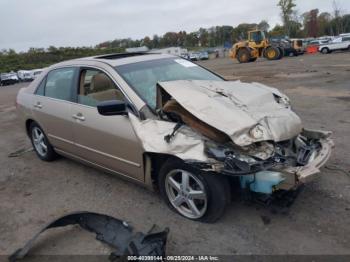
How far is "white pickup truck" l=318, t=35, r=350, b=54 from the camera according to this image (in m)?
34.2

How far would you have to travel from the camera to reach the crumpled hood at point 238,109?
3.04m

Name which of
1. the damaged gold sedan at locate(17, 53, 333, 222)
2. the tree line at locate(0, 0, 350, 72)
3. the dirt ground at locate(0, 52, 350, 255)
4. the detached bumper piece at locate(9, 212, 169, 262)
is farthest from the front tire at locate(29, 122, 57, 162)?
the tree line at locate(0, 0, 350, 72)

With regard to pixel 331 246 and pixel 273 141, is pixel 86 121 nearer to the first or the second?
pixel 273 141

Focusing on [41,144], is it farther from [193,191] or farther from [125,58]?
[193,191]

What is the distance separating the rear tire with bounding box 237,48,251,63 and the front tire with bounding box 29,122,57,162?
25.8 meters

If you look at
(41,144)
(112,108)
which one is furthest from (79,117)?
(41,144)

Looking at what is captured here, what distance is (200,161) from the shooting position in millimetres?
2953

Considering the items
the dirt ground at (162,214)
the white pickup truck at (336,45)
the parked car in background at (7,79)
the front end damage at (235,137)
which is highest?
the white pickup truck at (336,45)

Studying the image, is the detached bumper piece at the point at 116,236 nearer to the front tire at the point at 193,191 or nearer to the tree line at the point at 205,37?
the front tire at the point at 193,191

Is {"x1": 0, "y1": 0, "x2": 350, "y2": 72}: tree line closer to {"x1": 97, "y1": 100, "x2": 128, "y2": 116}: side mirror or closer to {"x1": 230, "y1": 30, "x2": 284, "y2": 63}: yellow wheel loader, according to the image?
{"x1": 230, "y1": 30, "x2": 284, "y2": 63}: yellow wheel loader

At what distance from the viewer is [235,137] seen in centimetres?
295

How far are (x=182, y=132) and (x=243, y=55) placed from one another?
2777cm

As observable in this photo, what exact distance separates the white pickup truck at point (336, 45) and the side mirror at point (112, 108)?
3619 cm

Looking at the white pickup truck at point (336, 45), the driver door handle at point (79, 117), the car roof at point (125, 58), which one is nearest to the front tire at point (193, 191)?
the driver door handle at point (79, 117)
